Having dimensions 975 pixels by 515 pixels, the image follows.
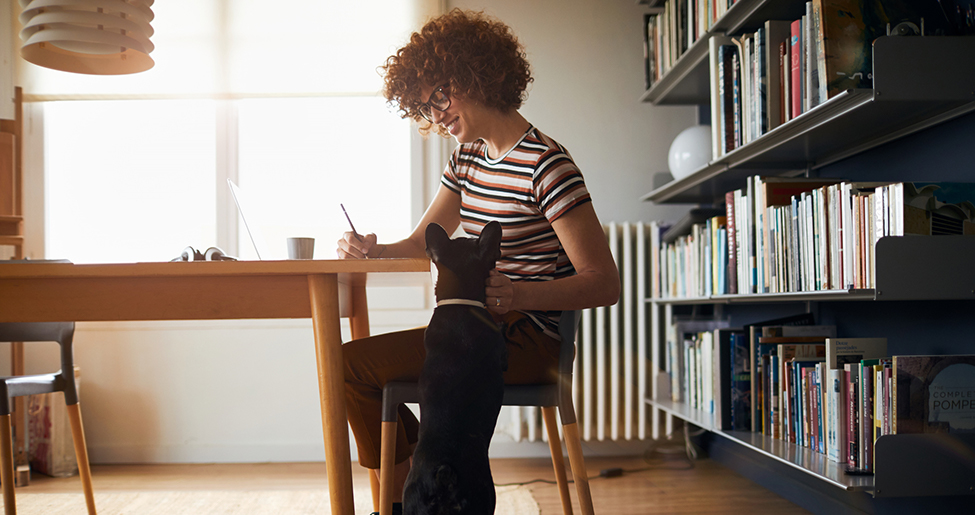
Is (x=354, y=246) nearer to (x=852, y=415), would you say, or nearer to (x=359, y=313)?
(x=359, y=313)

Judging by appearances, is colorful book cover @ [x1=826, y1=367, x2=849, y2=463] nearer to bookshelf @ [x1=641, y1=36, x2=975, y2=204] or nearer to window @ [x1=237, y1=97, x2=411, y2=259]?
bookshelf @ [x1=641, y1=36, x2=975, y2=204]

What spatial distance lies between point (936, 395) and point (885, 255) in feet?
1.04

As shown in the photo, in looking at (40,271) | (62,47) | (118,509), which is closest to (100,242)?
(118,509)

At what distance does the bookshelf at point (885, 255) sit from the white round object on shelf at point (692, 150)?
10 centimetres

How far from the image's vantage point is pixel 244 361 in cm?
269

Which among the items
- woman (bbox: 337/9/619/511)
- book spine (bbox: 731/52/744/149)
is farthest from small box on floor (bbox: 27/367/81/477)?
book spine (bbox: 731/52/744/149)

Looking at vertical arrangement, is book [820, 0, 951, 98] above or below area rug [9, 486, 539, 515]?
above

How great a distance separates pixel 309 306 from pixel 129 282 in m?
0.31

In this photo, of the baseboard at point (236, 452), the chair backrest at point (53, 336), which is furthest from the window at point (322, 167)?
the chair backrest at point (53, 336)

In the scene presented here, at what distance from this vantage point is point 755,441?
70.1 inches

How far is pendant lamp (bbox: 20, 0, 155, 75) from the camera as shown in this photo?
1478 mm

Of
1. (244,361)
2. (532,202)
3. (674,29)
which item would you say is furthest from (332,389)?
(674,29)

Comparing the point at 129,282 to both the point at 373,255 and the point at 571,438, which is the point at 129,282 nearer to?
the point at 373,255

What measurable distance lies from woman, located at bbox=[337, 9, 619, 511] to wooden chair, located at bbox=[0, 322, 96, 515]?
3.10ft
